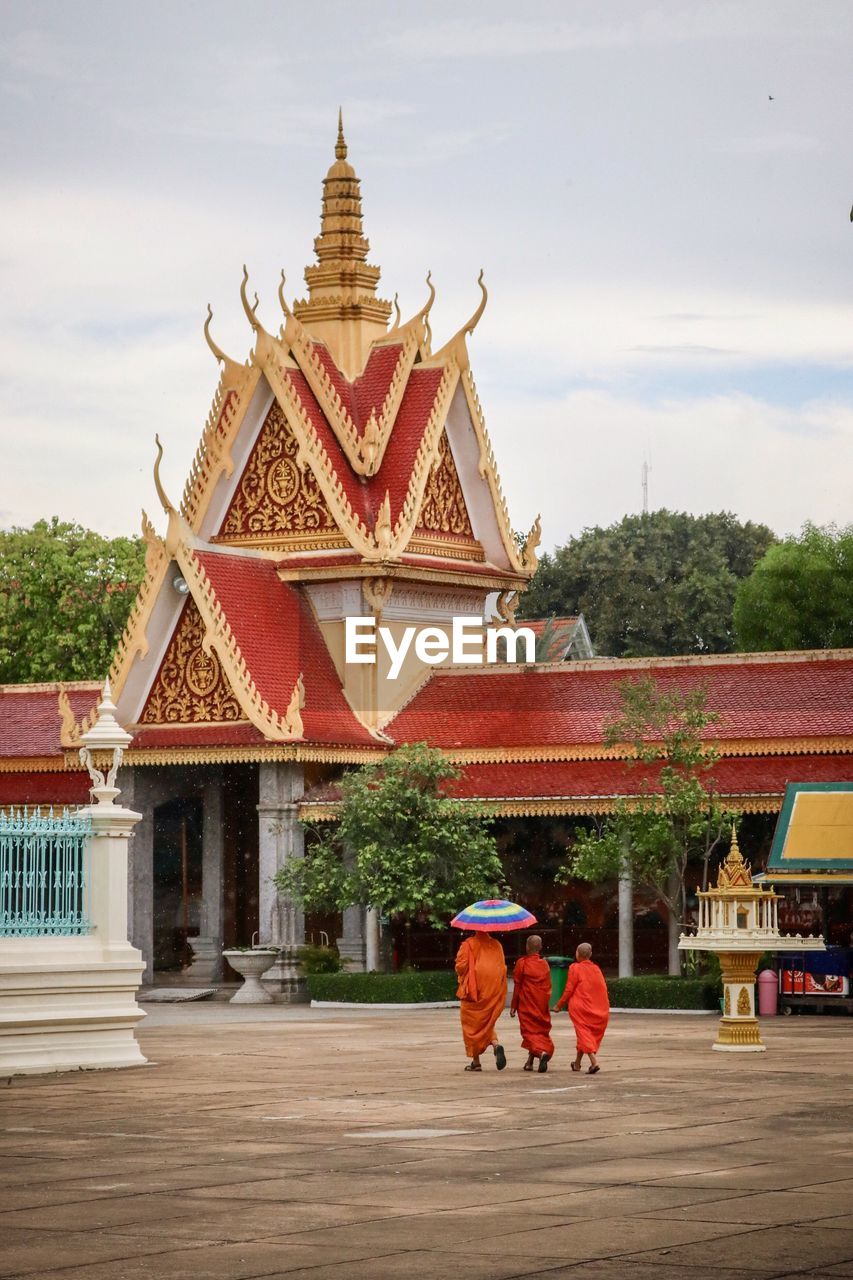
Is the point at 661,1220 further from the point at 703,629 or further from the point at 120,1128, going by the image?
the point at 703,629

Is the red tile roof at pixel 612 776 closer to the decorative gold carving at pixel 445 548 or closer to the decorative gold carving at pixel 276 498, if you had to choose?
the decorative gold carving at pixel 445 548

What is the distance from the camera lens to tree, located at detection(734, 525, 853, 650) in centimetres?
5556

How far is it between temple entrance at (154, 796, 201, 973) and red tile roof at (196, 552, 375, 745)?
110 inches

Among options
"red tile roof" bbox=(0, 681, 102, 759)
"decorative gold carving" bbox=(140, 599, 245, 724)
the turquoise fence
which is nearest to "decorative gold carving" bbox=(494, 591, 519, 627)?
"decorative gold carving" bbox=(140, 599, 245, 724)

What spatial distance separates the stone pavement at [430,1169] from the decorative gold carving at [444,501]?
16645 mm

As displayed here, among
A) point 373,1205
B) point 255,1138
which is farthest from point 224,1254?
point 255,1138

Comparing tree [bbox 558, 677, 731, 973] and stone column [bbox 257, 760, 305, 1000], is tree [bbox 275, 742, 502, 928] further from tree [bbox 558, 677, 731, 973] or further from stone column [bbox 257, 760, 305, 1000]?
tree [bbox 558, 677, 731, 973]

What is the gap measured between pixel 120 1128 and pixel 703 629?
2108 inches

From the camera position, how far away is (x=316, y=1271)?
9.00 meters

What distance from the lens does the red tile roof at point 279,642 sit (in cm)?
3356

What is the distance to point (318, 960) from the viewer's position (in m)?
32.3

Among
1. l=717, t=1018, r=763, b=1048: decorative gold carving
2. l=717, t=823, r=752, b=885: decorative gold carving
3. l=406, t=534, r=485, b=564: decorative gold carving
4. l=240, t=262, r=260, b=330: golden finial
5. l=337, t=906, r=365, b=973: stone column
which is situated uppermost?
l=240, t=262, r=260, b=330: golden finial

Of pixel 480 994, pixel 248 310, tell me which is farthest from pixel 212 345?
pixel 480 994

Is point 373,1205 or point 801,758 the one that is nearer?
point 373,1205
